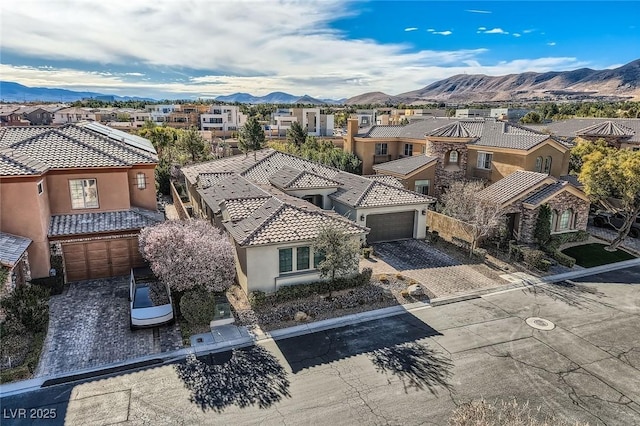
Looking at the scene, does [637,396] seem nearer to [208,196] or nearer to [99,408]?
[99,408]

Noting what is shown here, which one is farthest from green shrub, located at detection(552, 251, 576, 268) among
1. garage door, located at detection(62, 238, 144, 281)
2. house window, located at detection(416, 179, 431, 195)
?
garage door, located at detection(62, 238, 144, 281)

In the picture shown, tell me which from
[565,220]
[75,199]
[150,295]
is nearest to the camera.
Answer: [150,295]

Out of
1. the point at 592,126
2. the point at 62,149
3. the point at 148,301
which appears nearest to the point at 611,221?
the point at 592,126

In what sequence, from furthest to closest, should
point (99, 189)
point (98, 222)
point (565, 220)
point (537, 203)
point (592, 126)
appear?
point (592, 126) → point (565, 220) → point (537, 203) → point (99, 189) → point (98, 222)

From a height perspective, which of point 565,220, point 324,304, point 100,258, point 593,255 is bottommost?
point 593,255

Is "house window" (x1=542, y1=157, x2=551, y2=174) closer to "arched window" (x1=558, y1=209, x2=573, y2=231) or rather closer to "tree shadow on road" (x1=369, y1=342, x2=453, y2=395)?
"arched window" (x1=558, y1=209, x2=573, y2=231)

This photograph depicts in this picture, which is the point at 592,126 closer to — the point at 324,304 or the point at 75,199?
the point at 324,304

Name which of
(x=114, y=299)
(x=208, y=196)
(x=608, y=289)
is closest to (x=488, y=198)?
(x=608, y=289)

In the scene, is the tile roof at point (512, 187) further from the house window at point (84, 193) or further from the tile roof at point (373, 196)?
the house window at point (84, 193)
